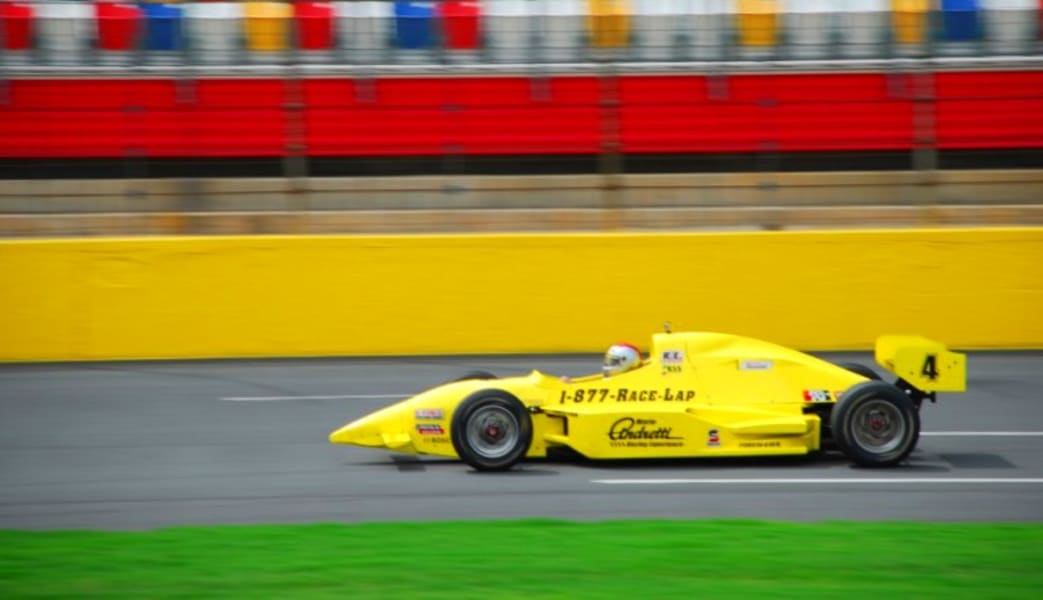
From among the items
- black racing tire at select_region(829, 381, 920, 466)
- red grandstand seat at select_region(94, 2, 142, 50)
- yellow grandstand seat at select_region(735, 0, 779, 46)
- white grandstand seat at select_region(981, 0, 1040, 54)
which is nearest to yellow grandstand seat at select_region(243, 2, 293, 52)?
red grandstand seat at select_region(94, 2, 142, 50)

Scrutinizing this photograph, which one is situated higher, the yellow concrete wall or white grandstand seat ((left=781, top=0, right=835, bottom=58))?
white grandstand seat ((left=781, top=0, right=835, bottom=58))

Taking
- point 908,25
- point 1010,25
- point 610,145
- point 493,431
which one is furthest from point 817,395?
point 1010,25

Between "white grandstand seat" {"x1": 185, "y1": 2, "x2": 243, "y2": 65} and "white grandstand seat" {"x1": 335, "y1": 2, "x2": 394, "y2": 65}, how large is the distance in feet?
4.98

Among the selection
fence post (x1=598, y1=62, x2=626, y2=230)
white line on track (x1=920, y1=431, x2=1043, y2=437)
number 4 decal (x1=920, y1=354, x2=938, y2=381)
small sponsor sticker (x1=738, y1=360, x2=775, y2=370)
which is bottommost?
white line on track (x1=920, y1=431, x2=1043, y2=437)

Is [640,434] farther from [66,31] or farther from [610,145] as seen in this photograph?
[66,31]

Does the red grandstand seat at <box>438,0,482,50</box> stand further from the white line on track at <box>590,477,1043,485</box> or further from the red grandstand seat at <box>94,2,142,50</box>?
the white line on track at <box>590,477,1043,485</box>

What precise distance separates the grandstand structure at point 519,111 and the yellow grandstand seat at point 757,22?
3cm

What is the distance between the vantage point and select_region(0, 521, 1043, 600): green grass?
22.9 feet

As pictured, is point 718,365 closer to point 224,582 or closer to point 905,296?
point 224,582

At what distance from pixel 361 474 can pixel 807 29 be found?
13.4 meters

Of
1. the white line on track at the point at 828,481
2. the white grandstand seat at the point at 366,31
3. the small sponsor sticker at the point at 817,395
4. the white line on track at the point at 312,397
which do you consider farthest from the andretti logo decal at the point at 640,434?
the white grandstand seat at the point at 366,31

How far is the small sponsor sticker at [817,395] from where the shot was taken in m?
10.4

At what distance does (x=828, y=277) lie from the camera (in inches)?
617

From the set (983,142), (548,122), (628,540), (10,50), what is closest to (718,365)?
(628,540)
